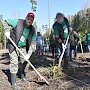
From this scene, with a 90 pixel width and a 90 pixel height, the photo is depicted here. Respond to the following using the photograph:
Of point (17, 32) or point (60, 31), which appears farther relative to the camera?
point (60, 31)

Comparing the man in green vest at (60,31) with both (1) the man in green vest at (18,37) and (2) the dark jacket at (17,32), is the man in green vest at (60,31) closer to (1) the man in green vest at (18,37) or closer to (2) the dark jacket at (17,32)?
(1) the man in green vest at (18,37)

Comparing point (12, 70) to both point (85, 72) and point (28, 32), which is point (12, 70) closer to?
point (28, 32)

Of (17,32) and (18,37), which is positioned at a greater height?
(17,32)

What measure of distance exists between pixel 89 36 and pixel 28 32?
1400cm

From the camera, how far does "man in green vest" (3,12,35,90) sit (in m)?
8.45

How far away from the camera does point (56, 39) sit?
36.2 feet

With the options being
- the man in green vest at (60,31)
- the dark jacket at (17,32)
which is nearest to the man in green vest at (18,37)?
the dark jacket at (17,32)

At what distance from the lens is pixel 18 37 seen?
8.66 m

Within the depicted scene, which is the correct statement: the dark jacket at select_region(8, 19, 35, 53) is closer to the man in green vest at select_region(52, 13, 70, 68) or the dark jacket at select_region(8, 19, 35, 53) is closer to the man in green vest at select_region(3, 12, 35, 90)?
→ the man in green vest at select_region(3, 12, 35, 90)

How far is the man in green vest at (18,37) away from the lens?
8.45 meters

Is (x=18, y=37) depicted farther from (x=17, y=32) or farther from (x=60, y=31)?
(x=60, y=31)

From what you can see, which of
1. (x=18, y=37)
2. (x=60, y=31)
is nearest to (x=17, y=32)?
(x=18, y=37)

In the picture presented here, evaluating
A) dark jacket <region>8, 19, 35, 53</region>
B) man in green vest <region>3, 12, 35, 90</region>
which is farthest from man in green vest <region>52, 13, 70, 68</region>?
dark jacket <region>8, 19, 35, 53</region>

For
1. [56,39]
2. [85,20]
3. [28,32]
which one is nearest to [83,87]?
[28,32]
